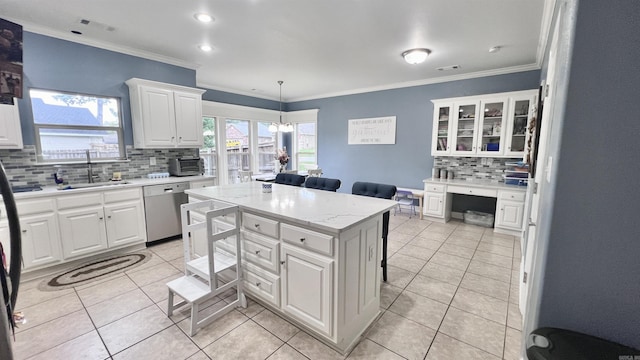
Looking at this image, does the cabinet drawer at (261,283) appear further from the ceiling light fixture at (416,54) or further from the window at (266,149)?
the window at (266,149)

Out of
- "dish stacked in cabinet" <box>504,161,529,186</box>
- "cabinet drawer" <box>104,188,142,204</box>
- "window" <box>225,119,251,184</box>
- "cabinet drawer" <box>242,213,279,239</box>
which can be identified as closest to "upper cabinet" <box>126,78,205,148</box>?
"cabinet drawer" <box>104,188,142,204</box>

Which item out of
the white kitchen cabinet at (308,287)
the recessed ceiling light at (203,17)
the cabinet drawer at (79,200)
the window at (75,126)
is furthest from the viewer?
the window at (75,126)

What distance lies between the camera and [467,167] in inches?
193

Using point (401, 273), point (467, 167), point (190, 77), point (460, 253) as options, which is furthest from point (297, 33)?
point (467, 167)

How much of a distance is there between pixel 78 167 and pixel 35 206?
81 centimetres

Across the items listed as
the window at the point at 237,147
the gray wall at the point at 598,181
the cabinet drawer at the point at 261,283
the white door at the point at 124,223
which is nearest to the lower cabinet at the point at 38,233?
the white door at the point at 124,223

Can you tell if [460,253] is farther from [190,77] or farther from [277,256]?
[190,77]

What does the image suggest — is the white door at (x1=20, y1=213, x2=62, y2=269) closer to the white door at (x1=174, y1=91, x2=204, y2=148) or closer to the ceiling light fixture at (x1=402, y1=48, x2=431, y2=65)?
the white door at (x1=174, y1=91, x2=204, y2=148)

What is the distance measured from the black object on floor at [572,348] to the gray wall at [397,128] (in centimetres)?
438

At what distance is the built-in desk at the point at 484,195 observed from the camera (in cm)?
402

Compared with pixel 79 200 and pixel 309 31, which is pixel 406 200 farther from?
pixel 79 200

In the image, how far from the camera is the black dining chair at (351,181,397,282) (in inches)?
105

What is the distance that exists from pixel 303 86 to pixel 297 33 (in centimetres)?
268

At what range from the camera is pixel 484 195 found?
4281 millimetres
